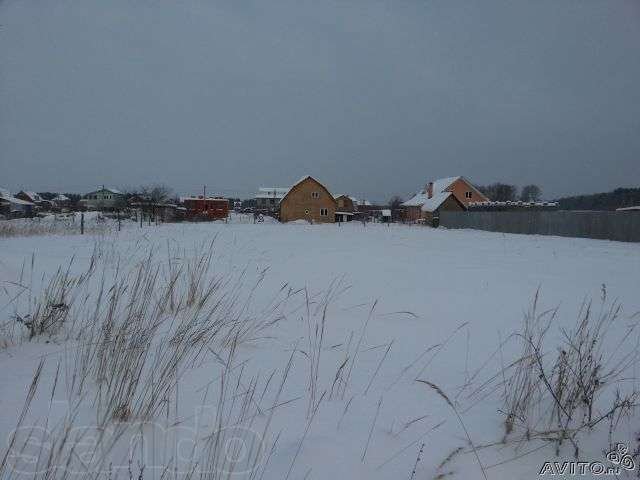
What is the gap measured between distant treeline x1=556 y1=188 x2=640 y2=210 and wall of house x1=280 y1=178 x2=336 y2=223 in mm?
25243

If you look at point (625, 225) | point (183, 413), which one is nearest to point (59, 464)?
point (183, 413)

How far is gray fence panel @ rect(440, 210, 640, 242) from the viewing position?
18.2 meters

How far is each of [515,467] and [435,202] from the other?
40950mm

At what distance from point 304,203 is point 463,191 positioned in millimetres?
19253

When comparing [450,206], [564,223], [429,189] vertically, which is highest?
[429,189]

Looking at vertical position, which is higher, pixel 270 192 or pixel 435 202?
pixel 270 192

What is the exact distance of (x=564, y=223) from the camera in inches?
867

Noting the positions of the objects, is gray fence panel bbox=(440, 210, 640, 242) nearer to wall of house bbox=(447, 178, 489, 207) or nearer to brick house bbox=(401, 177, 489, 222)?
brick house bbox=(401, 177, 489, 222)

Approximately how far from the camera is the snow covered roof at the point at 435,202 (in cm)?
3934

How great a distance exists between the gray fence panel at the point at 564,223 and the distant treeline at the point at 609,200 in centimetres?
1181

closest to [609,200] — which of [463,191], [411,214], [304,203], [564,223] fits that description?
[463,191]

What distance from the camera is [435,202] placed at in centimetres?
4025

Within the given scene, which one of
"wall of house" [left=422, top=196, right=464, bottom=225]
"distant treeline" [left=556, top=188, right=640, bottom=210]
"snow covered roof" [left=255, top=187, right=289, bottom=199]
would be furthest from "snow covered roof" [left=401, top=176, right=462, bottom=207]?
"snow covered roof" [left=255, top=187, right=289, bottom=199]

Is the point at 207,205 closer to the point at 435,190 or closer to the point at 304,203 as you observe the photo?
the point at 304,203
